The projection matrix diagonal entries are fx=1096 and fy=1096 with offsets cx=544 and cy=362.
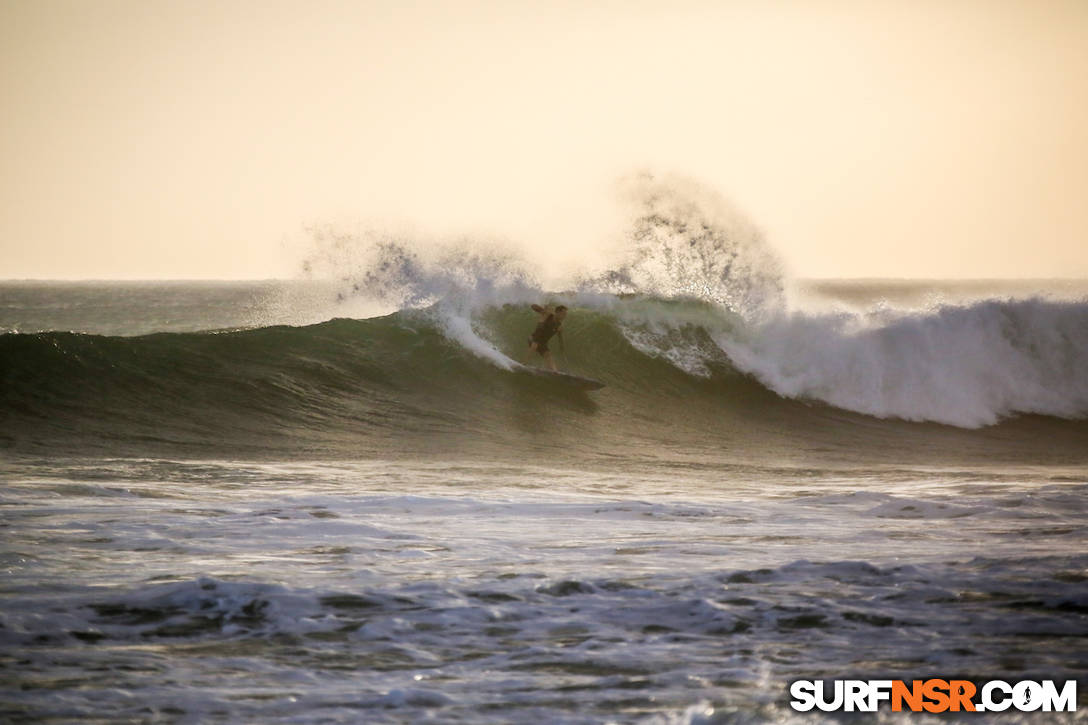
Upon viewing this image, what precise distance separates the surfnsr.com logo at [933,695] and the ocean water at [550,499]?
9cm

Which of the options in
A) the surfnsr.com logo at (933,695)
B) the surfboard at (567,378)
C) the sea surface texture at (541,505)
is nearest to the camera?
the surfnsr.com logo at (933,695)

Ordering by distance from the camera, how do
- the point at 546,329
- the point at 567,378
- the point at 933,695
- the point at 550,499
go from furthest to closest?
the point at 546,329 < the point at 567,378 < the point at 550,499 < the point at 933,695

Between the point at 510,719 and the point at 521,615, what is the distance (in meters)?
1.27

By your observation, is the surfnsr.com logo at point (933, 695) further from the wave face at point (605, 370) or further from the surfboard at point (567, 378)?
the surfboard at point (567, 378)

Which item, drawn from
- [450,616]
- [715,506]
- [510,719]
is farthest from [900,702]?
[715,506]

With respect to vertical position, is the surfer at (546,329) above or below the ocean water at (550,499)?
above

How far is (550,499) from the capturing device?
9.01 m

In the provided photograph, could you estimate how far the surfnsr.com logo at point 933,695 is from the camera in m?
4.52

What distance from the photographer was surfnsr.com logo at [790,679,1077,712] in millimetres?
4516

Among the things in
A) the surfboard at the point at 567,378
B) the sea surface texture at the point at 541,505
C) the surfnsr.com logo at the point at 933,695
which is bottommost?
the surfnsr.com logo at the point at 933,695

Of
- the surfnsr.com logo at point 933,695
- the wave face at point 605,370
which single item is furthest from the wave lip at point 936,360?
the surfnsr.com logo at point 933,695

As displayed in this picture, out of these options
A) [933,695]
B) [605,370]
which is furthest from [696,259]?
[933,695]

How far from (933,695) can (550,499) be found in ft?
15.3

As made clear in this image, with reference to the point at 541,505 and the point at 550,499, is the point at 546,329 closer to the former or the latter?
the point at 550,499
